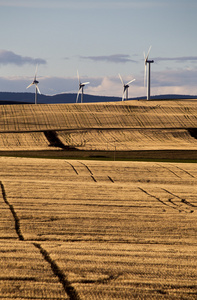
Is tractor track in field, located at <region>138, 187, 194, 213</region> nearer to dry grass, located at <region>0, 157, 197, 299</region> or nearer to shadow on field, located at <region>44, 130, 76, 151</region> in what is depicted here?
dry grass, located at <region>0, 157, 197, 299</region>

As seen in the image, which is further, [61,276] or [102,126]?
[102,126]

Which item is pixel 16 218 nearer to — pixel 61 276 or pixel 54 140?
pixel 61 276

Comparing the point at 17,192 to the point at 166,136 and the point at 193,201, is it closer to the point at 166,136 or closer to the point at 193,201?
the point at 193,201

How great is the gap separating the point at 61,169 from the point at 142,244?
76.2 ft

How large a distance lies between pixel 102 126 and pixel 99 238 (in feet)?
217

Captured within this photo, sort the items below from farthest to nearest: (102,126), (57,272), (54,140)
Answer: (102,126)
(54,140)
(57,272)

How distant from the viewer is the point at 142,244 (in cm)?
1720

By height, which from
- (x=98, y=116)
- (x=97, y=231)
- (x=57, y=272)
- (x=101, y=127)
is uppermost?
(x=57, y=272)

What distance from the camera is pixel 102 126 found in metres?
83.8

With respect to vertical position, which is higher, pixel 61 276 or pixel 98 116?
pixel 61 276

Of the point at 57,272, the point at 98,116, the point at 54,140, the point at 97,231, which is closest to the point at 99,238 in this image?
the point at 97,231

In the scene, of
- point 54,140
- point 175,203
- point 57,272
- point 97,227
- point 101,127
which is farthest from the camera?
point 101,127

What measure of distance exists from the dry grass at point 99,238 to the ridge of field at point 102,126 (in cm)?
3454

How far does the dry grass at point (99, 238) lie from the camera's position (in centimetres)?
1155
